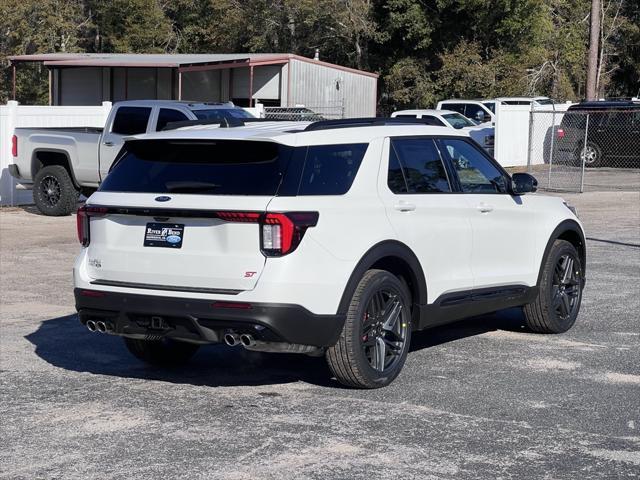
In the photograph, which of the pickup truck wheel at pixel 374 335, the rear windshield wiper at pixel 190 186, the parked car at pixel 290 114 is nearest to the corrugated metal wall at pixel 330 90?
the parked car at pixel 290 114

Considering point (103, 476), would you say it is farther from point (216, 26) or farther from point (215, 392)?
point (216, 26)

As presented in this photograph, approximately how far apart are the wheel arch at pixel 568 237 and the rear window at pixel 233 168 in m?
2.41

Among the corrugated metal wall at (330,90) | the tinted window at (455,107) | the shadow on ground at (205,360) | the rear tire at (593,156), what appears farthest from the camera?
the corrugated metal wall at (330,90)

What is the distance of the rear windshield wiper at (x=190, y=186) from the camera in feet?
23.3

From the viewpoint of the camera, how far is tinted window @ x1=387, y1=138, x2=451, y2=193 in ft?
25.6

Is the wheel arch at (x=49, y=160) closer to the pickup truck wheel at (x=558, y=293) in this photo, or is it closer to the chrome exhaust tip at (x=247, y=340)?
the pickup truck wheel at (x=558, y=293)

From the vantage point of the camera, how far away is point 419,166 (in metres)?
8.06

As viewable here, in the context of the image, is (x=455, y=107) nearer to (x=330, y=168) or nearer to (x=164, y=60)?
(x=164, y=60)

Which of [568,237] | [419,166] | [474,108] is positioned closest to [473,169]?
[419,166]

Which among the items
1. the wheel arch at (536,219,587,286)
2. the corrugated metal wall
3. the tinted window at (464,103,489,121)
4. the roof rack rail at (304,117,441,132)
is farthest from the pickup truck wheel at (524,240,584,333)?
the corrugated metal wall

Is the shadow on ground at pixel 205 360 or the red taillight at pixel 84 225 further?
the shadow on ground at pixel 205 360

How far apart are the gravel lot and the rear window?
54.0 inches

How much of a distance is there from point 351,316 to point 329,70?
112ft

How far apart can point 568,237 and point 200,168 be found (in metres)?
3.92
